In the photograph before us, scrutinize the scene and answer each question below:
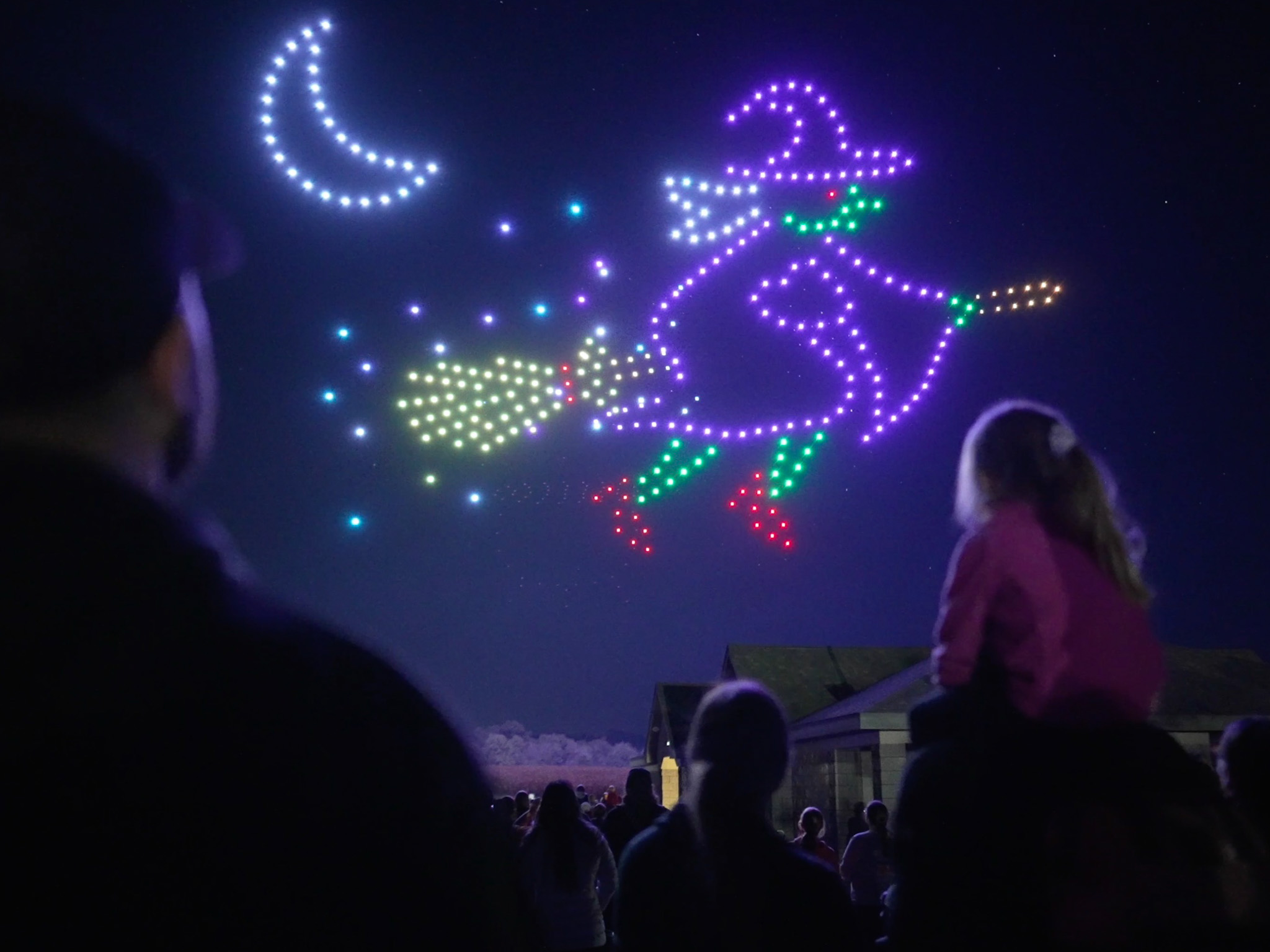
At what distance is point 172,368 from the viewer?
73cm

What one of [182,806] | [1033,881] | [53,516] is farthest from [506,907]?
[1033,881]

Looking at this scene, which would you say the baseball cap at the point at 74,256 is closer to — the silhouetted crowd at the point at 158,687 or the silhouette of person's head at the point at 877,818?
the silhouetted crowd at the point at 158,687

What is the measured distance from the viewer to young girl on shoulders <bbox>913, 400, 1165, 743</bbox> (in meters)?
1.75

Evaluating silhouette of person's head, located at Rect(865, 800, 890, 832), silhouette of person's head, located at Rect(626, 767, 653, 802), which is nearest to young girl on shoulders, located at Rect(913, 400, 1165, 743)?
silhouette of person's head, located at Rect(626, 767, 653, 802)

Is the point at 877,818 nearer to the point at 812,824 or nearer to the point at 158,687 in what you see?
the point at 812,824

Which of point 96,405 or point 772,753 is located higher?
point 96,405

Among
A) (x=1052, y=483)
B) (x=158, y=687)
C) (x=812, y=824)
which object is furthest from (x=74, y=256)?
(x=812, y=824)

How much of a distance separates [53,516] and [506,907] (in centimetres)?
41

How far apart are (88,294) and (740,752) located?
2122mm

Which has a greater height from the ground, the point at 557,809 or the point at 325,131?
the point at 325,131

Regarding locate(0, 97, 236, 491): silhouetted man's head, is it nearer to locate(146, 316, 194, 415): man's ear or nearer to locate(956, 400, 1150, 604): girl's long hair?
locate(146, 316, 194, 415): man's ear

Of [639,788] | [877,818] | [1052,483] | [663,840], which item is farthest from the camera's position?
[877,818]

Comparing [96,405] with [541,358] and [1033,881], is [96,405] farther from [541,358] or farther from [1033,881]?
[541,358]

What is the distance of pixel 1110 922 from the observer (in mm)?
1494
